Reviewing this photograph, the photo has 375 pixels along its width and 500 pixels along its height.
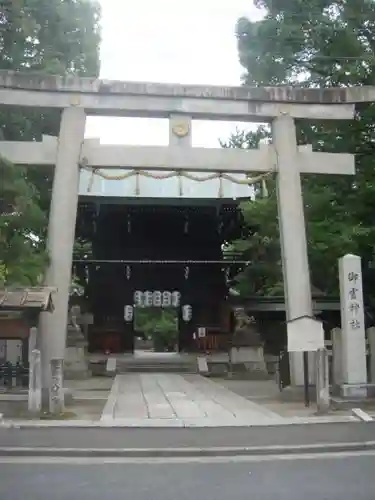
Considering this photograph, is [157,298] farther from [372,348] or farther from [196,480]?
[196,480]

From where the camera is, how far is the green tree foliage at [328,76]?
16.8 m

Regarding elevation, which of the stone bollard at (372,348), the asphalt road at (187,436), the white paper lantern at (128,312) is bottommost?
the asphalt road at (187,436)

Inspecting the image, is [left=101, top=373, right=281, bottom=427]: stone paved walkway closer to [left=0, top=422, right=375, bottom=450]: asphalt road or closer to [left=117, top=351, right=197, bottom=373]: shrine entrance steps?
[left=0, top=422, right=375, bottom=450]: asphalt road

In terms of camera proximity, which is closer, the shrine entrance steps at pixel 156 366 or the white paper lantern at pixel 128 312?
the shrine entrance steps at pixel 156 366

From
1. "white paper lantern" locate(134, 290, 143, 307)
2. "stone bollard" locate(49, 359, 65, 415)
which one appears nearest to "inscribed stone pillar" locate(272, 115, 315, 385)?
"stone bollard" locate(49, 359, 65, 415)

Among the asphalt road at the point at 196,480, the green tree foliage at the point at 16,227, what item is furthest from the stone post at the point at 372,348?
the green tree foliage at the point at 16,227

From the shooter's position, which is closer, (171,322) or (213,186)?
(213,186)

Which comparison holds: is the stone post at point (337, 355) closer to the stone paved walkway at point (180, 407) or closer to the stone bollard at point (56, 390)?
the stone paved walkway at point (180, 407)

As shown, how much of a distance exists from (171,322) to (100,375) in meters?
24.0

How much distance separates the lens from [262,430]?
10.4 meters

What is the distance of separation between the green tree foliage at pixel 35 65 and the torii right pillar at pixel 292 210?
614 centimetres

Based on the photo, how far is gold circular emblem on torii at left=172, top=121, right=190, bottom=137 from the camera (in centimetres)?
1580

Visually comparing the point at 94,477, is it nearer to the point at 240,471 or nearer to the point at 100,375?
the point at 240,471

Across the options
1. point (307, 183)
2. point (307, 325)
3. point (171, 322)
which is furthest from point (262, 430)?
point (171, 322)
